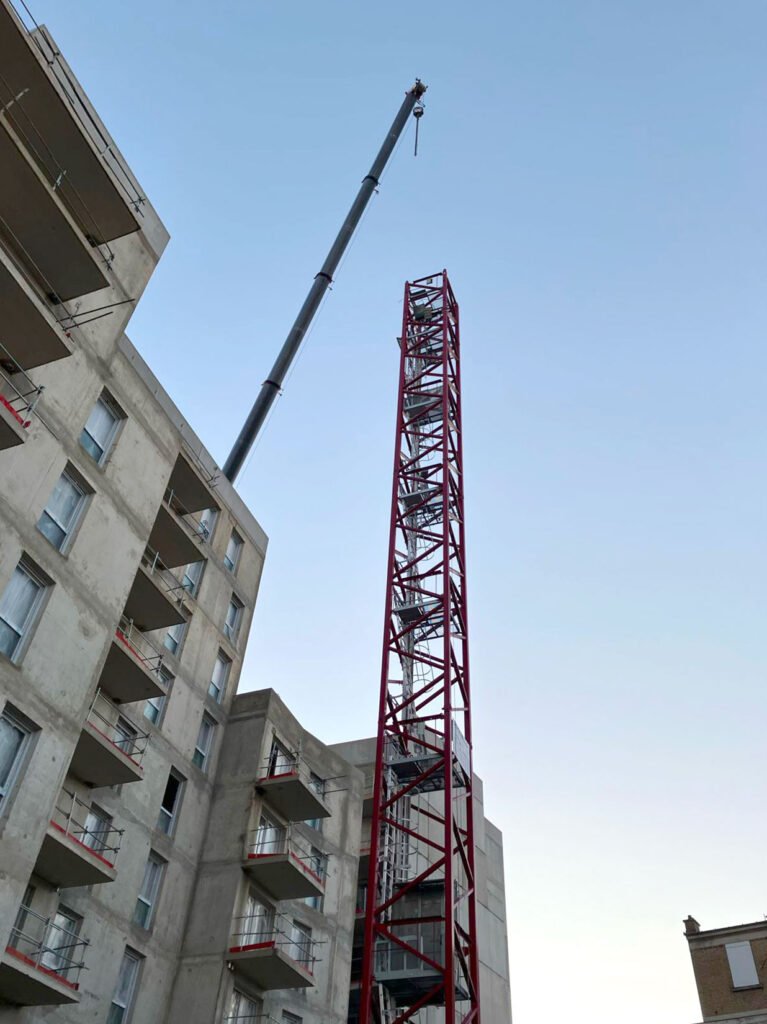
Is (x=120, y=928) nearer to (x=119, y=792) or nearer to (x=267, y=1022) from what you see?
(x=119, y=792)

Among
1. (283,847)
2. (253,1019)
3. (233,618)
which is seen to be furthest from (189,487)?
(253,1019)

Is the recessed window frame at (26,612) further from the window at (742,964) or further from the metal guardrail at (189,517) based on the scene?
the window at (742,964)

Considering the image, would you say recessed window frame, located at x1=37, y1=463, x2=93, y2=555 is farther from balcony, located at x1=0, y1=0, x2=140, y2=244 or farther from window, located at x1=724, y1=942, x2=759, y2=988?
window, located at x1=724, y1=942, x2=759, y2=988

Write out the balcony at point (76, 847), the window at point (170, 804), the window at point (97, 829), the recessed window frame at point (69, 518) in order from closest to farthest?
the balcony at point (76, 847)
the recessed window frame at point (69, 518)
the window at point (97, 829)
the window at point (170, 804)

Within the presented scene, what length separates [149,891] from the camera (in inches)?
1038

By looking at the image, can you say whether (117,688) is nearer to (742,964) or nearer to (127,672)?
(127,672)

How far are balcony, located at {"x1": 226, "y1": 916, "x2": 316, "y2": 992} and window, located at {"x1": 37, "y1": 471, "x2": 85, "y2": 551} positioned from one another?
12605 mm

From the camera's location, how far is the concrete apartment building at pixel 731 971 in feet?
136

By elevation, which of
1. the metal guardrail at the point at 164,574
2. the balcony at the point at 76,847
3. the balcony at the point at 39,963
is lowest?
the balcony at the point at 39,963

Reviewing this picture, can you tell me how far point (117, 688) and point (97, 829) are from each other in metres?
3.68

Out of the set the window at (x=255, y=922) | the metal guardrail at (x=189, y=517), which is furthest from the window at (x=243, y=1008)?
the metal guardrail at (x=189, y=517)

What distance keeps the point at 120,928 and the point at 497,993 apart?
26.6 m

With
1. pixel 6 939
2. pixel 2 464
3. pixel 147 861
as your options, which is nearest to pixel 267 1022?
pixel 147 861

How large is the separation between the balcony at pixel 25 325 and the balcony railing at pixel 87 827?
425 inches
